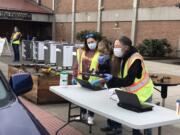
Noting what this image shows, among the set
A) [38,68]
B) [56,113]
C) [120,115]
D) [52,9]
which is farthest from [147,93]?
[52,9]

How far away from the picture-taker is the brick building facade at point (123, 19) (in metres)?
25.3

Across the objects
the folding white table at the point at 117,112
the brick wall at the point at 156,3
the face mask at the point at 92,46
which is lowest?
Answer: the folding white table at the point at 117,112

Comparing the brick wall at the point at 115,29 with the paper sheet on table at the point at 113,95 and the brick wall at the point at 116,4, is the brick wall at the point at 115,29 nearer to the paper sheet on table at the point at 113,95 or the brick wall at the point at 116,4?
the brick wall at the point at 116,4

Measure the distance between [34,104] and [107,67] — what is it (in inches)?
122

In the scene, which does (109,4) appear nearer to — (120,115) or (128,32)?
(128,32)

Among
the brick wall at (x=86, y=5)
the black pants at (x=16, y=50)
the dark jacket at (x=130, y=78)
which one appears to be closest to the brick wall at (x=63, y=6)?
the brick wall at (x=86, y=5)

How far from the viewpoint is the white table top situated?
3912 millimetres

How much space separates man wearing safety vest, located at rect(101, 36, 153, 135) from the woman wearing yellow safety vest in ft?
4.52

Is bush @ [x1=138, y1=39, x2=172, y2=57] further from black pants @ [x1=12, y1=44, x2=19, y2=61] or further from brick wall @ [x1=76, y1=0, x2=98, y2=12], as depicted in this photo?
brick wall @ [x1=76, y1=0, x2=98, y2=12]

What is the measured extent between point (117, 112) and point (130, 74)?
1.96 ft

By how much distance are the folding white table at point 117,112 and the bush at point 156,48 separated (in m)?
19.1

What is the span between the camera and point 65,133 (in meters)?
6.53

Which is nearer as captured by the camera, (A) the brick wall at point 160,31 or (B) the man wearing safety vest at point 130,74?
(B) the man wearing safety vest at point 130,74

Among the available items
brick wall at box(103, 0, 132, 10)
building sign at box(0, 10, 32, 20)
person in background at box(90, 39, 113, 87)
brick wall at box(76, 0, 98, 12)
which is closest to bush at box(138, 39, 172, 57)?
brick wall at box(103, 0, 132, 10)
